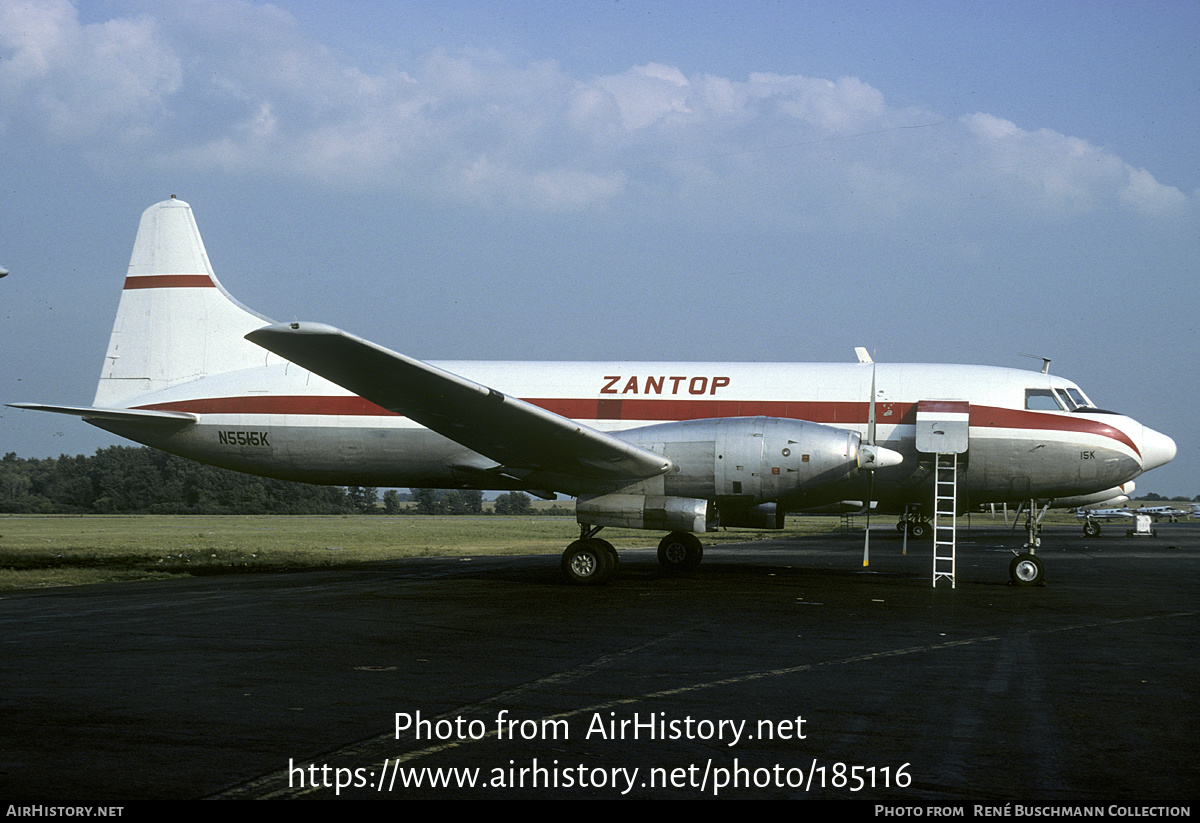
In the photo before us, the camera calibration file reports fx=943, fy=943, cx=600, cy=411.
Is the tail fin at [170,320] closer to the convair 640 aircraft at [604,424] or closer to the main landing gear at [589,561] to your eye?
the convair 640 aircraft at [604,424]

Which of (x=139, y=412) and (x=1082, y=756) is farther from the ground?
(x=139, y=412)

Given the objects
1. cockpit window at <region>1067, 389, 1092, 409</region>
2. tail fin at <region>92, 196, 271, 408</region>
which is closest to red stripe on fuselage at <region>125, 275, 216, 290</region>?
tail fin at <region>92, 196, 271, 408</region>

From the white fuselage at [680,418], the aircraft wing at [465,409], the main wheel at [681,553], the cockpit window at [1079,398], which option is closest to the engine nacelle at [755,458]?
the aircraft wing at [465,409]

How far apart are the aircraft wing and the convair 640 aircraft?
5 cm

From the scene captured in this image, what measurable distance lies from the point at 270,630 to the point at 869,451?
975 centimetres

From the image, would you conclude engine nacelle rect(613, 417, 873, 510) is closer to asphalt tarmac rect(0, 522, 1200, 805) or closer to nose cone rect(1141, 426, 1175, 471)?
asphalt tarmac rect(0, 522, 1200, 805)

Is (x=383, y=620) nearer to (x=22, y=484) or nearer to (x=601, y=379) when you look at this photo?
(x=601, y=379)

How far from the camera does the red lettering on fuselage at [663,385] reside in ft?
62.4

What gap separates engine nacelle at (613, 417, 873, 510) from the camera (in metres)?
15.2

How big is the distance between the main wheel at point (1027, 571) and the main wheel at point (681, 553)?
244 inches

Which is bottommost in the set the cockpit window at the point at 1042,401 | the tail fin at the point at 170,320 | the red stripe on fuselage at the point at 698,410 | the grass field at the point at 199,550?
the grass field at the point at 199,550

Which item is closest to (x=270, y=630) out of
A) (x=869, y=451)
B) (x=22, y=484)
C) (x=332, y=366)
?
(x=332, y=366)

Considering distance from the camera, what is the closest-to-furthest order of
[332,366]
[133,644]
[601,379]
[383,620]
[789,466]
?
[133,644], [383,620], [332,366], [789,466], [601,379]

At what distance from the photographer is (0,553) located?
76.6 feet
